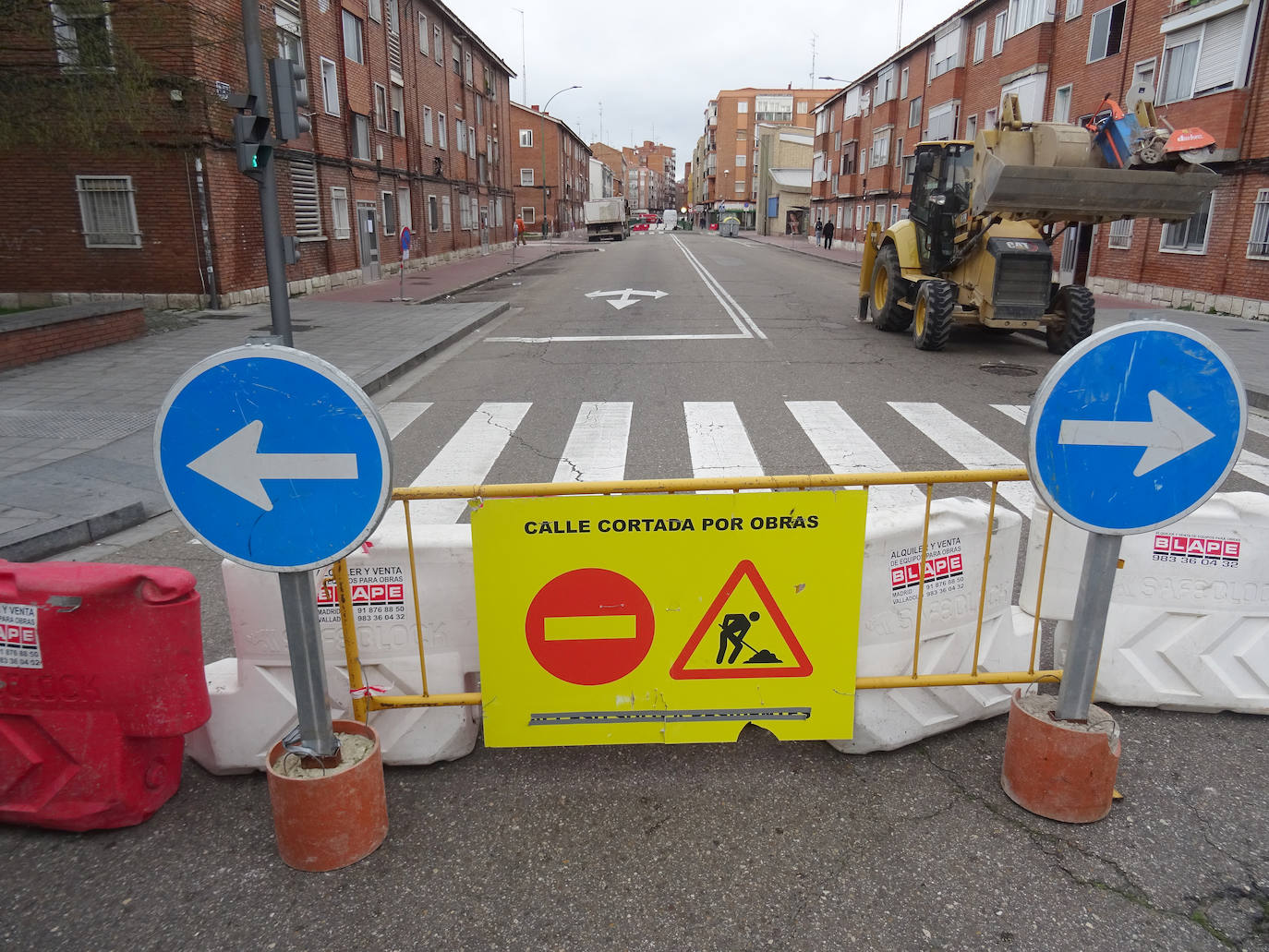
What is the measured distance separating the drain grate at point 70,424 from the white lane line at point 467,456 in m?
3.16

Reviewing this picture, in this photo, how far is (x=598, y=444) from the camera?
7.94 metres

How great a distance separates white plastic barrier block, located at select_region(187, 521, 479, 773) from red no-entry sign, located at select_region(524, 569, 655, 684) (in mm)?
358

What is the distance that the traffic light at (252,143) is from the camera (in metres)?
10.1

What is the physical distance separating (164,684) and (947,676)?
9.40ft

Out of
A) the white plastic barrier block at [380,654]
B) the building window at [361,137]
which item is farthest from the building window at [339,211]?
the white plastic barrier block at [380,654]

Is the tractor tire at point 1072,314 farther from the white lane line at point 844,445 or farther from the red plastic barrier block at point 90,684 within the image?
the red plastic barrier block at point 90,684

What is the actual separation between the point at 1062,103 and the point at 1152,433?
2816 cm

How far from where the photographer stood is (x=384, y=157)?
28.9 metres

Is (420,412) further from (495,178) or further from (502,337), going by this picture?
(495,178)

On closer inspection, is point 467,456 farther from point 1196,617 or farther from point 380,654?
point 1196,617

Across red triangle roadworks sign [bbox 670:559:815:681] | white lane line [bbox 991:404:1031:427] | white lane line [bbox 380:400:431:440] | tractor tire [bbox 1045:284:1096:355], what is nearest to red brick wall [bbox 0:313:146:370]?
white lane line [bbox 380:400:431:440]

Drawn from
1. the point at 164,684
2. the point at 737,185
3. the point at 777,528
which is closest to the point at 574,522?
the point at 777,528

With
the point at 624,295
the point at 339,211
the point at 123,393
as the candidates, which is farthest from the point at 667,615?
the point at 339,211

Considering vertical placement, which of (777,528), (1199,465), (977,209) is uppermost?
(977,209)
